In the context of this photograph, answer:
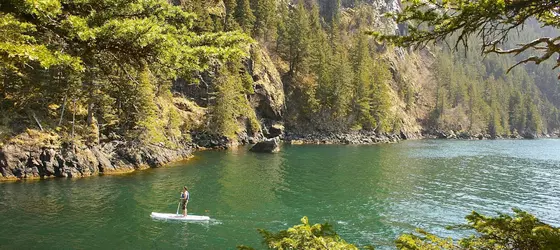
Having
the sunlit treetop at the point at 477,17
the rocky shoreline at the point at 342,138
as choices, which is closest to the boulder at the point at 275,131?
the rocky shoreline at the point at 342,138

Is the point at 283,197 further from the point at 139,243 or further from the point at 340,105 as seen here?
the point at 340,105

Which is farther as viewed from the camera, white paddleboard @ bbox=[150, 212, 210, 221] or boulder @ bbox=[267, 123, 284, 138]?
boulder @ bbox=[267, 123, 284, 138]

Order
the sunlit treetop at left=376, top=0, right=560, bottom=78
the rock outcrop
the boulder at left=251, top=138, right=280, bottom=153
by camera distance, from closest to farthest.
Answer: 1. the sunlit treetop at left=376, top=0, right=560, bottom=78
2. the rock outcrop
3. the boulder at left=251, top=138, right=280, bottom=153

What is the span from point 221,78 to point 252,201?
138ft

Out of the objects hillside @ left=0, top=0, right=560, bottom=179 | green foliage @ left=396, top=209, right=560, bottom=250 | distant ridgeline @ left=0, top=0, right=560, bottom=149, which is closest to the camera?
green foliage @ left=396, top=209, right=560, bottom=250

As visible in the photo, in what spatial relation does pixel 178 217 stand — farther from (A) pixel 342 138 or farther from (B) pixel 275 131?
(A) pixel 342 138

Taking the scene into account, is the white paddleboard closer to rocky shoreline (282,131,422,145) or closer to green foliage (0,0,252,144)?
green foliage (0,0,252,144)

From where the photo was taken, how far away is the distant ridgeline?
27.8 ft

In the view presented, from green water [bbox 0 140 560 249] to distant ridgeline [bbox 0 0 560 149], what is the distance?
873 cm

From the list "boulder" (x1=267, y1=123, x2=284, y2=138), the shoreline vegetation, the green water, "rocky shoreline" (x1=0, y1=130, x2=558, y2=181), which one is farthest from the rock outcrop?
"boulder" (x1=267, y1=123, x2=284, y2=138)

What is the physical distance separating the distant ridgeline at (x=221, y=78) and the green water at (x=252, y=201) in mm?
8732

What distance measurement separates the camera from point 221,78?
→ 222 feet

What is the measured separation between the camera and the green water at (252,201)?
20.8 m

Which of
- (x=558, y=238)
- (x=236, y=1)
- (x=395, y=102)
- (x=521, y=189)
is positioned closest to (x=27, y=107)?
(x=558, y=238)
